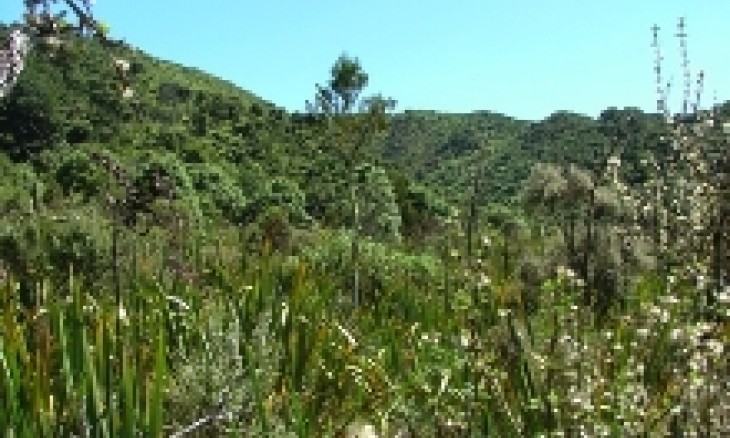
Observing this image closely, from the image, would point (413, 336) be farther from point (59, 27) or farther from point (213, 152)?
point (213, 152)

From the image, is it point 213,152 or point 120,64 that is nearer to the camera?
point 120,64

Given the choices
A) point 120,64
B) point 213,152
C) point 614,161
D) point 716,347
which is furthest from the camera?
point 213,152

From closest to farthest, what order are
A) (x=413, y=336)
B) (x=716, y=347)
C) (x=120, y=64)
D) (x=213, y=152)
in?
(x=716, y=347) → (x=120, y=64) → (x=413, y=336) → (x=213, y=152)

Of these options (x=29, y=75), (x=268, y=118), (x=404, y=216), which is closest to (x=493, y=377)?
(x=404, y=216)

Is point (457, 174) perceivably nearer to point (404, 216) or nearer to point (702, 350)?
point (404, 216)

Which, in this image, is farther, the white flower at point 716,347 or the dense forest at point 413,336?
the dense forest at point 413,336

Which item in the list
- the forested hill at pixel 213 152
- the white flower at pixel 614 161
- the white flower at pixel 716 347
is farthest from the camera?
the forested hill at pixel 213 152

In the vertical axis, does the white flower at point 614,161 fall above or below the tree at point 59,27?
below

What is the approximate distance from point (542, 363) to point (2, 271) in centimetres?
201

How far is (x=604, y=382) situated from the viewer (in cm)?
303

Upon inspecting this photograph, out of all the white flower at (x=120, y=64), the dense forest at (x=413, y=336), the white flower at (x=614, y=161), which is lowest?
the dense forest at (x=413, y=336)

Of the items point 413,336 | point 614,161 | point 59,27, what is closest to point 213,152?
point 413,336

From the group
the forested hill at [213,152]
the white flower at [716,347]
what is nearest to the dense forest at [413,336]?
the white flower at [716,347]

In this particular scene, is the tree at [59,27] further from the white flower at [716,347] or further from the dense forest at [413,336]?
the white flower at [716,347]
